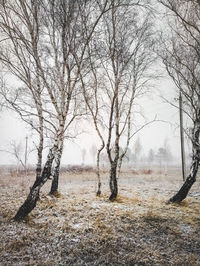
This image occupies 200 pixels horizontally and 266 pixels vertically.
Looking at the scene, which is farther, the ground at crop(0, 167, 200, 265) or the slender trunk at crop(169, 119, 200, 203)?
the slender trunk at crop(169, 119, 200, 203)

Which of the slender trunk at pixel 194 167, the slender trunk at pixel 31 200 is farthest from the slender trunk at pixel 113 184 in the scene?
the slender trunk at pixel 31 200

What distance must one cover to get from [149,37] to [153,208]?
6928mm

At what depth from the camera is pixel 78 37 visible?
4.84 metres

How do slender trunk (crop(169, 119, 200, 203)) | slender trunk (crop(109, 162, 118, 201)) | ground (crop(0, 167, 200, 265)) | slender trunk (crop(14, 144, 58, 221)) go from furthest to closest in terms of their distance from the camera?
slender trunk (crop(109, 162, 118, 201)) → slender trunk (crop(169, 119, 200, 203)) → slender trunk (crop(14, 144, 58, 221)) → ground (crop(0, 167, 200, 265))

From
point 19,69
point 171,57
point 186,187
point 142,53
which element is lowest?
point 186,187

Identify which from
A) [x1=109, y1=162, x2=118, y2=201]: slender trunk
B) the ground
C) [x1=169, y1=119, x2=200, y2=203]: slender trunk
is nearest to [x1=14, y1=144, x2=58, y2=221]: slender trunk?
the ground

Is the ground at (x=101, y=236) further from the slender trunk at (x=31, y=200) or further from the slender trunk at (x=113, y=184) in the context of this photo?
the slender trunk at (x=113, y=184)

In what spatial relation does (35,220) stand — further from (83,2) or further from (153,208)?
(83,2)

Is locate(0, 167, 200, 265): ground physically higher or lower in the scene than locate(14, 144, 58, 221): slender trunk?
lower

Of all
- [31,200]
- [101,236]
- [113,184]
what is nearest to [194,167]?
[113,184]

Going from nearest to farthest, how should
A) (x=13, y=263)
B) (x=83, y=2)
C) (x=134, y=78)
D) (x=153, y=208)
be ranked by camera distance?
1. (x=13, y=263)
2. (x=83, y=2)
3. (x=153, y=208)
4. (x=134, y=78)

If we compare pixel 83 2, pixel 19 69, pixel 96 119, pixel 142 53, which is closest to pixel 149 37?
pixel 142 53

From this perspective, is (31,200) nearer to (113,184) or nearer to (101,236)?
(101,236)

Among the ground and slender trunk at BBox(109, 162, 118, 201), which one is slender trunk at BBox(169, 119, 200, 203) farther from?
slender trunk at BBox(109, 162, 118, 201)
